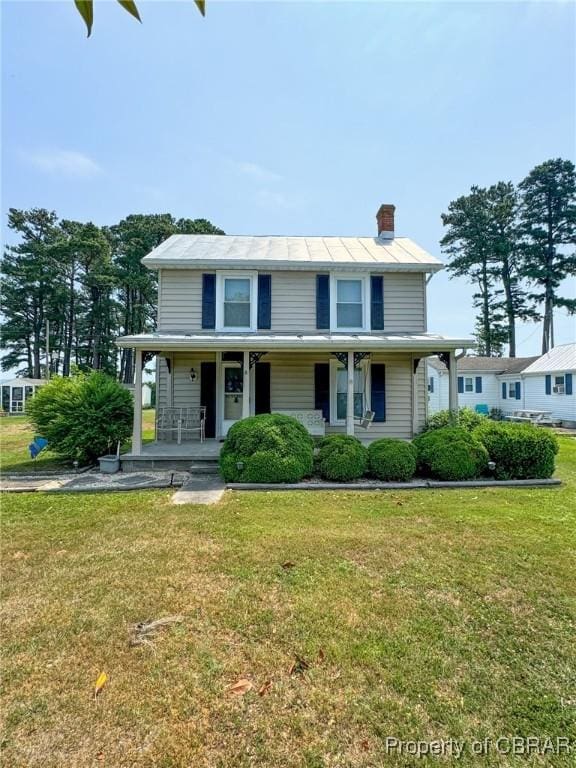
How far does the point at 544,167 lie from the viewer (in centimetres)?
3009

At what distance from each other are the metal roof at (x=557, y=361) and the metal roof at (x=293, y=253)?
1333cm

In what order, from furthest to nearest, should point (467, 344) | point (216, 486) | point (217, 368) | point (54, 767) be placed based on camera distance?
point (217, 368) < point (467, 344) < point (216, 486) < point (54, 767)

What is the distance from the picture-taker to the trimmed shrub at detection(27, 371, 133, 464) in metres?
8.68

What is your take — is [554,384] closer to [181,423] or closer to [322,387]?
[322,387]

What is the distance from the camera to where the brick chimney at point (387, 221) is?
13305mm

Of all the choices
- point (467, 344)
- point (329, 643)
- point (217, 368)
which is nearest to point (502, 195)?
point (467, 344)

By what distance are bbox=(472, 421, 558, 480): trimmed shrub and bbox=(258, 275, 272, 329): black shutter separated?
653cm

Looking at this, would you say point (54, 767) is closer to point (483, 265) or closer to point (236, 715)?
point (236, 715)

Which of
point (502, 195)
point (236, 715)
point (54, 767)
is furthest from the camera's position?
point (502, 195)

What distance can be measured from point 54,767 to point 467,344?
9.61 meters

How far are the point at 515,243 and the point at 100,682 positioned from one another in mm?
38206

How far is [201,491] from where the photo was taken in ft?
21.5

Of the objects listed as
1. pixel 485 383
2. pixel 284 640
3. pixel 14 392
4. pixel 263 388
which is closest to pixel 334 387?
pixel 263 388

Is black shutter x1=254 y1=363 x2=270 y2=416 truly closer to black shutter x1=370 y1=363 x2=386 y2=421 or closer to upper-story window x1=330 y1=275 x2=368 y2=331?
upper-story window x1=330 y1=275 x2=368 y2=331
